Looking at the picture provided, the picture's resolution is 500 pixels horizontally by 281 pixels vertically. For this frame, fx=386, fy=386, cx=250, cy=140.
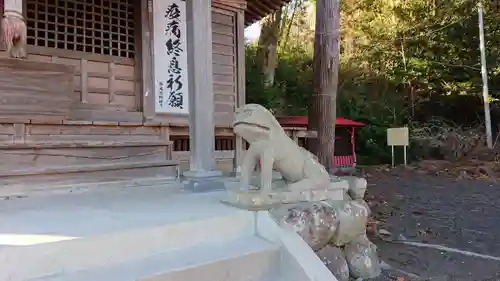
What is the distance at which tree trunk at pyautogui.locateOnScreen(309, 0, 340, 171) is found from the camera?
5367mm

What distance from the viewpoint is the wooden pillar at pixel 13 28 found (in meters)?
3.16

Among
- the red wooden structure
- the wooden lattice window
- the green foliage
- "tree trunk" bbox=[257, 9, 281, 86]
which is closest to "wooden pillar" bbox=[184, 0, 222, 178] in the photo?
the wooden lattice window

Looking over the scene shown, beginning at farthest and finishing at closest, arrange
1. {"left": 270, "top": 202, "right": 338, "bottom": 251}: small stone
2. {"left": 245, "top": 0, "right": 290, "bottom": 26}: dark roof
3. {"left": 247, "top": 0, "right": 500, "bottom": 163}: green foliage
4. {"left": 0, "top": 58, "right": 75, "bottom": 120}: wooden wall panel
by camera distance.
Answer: {"left": 247, "top": 0, "right": 500, "bottom": 163}: green foliage < {"left": 245, "top": 0, "right": 290, "bottom": 26}: dark roof < {"left": 0, "top": 58, "right": 75, "bottom": 120}: wooden wall panel < {"left": 270, "top": 202, "right": 338, "bottom": 251}: small stone

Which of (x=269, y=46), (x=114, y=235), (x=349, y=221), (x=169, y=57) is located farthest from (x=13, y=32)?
(x=269, y=46)

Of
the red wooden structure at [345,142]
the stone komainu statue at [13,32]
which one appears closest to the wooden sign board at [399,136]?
the red wooden structure at [345,142]

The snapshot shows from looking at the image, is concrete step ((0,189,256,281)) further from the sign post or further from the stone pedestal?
the sign post

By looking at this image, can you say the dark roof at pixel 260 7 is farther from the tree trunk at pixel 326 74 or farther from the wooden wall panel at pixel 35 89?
the wooden wall panel at pixel 35 89

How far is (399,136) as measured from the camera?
13445mm

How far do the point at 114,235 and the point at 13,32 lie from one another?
6.93 ft

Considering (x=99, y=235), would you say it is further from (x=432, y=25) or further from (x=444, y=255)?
A: (x=432, y=25)

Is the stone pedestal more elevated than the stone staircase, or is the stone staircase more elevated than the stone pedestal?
the stone pedestal

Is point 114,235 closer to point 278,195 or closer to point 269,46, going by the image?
point 278,195

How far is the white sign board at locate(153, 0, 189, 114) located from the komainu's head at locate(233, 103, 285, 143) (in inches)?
164

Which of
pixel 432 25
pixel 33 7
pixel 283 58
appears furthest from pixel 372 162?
pixel 33 7
